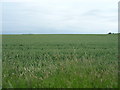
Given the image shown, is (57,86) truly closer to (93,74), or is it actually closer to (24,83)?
(24,83)

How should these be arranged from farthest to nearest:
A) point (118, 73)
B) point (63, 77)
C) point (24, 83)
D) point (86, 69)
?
point (86, 69)
point (118, 73)
point (63, 77)
point (24, 83)

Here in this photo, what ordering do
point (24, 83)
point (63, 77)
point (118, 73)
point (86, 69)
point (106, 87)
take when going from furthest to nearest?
point (86, 69) → point (118, 73) → point (63, 77) → point (24, 83) → point (106, 87)

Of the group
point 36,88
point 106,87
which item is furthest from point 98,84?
point 36,88

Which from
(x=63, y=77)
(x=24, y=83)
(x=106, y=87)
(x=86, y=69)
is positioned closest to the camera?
(x=106, y=87)

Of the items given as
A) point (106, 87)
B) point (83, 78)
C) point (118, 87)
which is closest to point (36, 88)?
point (83, 78)

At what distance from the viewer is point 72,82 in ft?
14.7

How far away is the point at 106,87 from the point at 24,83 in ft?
6.77

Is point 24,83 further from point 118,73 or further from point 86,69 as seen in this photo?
point 118,73

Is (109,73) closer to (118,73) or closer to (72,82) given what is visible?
(118,73)

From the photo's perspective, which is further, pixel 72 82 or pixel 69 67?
pixel 69 67

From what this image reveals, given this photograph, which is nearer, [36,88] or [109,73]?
[36,88]

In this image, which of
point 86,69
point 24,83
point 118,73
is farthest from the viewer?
point 86,69

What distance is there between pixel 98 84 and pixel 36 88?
155 centimetres

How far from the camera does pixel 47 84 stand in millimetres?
4469
